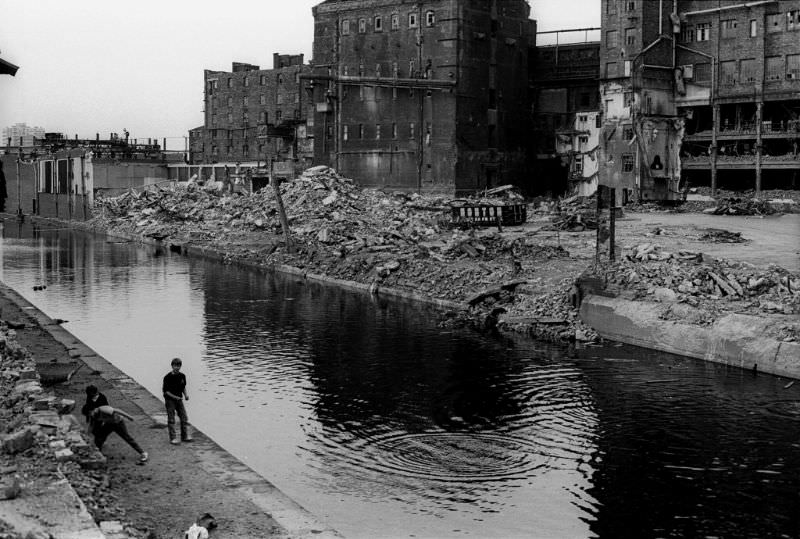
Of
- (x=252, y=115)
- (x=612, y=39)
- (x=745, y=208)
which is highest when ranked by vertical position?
(x=612, y=39)

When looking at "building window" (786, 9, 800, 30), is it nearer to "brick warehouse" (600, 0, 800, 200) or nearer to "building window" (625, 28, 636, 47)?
"brick warehouse" (600, 0, 800, 200)

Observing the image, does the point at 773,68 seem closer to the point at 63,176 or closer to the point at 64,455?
the point at 64,455

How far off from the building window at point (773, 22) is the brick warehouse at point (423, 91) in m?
18.3

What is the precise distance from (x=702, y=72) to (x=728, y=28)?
10.4 feet

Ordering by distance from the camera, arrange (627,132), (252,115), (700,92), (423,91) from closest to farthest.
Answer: (627,132) → (700,92) → (423,91) → (252,115)

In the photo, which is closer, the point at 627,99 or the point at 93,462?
the point at 93,462

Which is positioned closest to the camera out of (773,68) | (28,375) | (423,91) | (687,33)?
(28,375)

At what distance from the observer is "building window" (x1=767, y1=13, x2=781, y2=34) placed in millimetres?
60281

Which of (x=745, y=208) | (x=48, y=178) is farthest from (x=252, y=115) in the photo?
(x=745, y=208)

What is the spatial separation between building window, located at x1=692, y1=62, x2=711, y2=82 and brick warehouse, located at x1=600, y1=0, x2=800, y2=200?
0.21 ft

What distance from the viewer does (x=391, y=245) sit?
4253cm

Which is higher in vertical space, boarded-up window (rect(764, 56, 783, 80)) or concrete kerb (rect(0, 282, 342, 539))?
boarded-up window (rect(764, 56, 783, 80))

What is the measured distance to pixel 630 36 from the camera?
6291cm

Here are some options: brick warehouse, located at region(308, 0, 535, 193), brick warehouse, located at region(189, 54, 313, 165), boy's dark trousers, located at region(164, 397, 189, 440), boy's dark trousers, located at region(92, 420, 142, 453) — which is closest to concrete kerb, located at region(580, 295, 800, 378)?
boy's dark trousers, located at region(164, 397, 189, 440)
